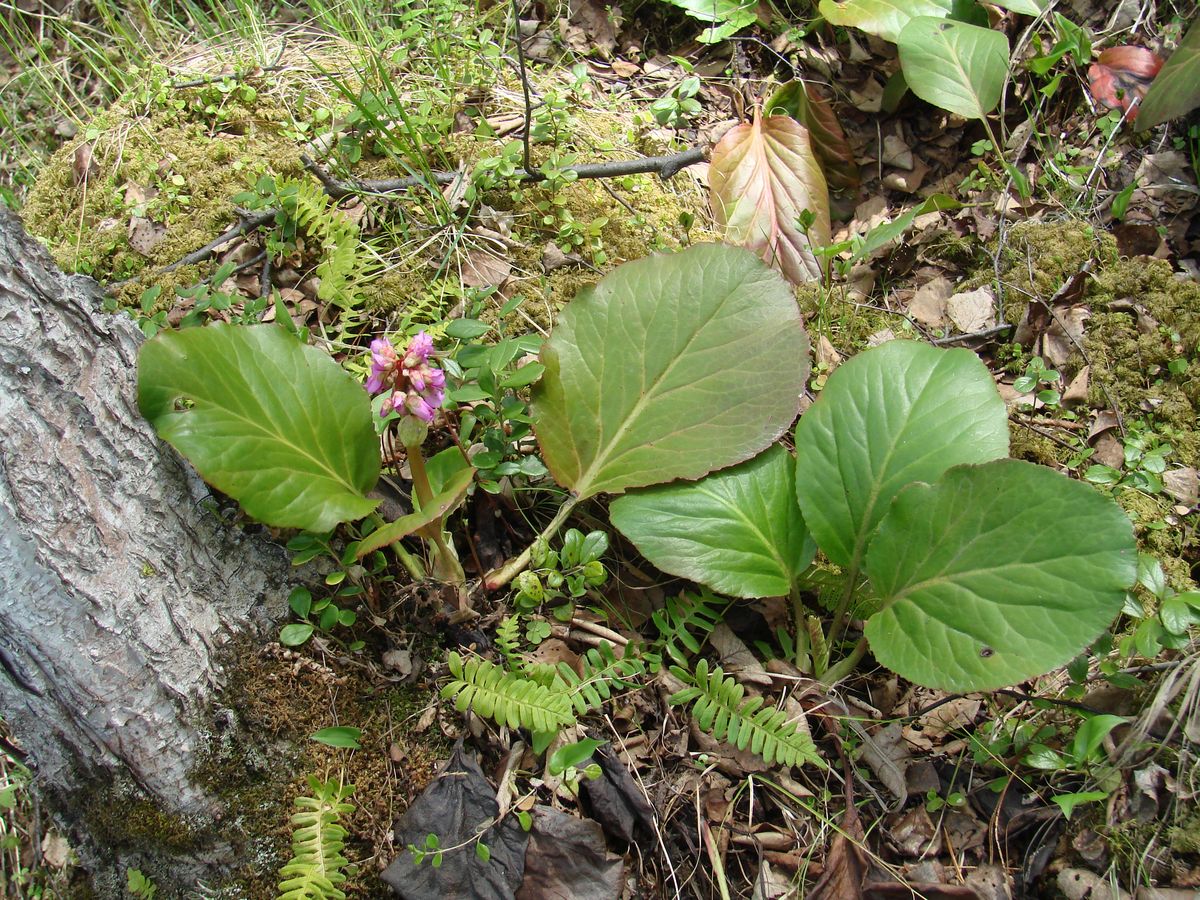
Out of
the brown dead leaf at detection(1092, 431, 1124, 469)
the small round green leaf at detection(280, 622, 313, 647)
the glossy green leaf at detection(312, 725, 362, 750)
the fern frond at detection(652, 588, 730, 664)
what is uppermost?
the small round green leaf at detection(280, 622, 313, 647)

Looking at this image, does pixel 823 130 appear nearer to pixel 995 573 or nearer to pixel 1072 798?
pixel 995 573

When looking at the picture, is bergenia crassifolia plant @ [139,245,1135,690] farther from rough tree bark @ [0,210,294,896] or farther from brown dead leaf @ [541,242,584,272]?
brown dead leaf @ [541,242,584,272]

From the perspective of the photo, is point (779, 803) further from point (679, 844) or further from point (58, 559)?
point (58, 559)

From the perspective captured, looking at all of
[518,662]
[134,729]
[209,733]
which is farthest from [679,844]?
[134,729]

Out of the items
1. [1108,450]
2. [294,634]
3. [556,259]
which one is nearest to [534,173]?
[556,259]

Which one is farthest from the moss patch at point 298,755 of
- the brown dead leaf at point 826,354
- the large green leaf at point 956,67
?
the large green leaf at point 956,67

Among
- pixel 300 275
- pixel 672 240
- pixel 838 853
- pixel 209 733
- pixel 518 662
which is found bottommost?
pixel 838 853

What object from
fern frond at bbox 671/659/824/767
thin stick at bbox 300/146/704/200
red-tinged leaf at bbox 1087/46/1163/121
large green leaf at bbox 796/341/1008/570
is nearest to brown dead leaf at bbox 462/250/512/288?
thin stick at bbox 300/146/704/200

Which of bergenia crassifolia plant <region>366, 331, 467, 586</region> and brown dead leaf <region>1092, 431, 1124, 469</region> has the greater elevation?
bergenia crassifolia plant <region>366, 331, 467, 586</region>

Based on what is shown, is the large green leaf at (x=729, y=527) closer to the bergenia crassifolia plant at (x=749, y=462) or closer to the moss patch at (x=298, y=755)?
the bergenia crassifolia plant at (x=749, y=462)
